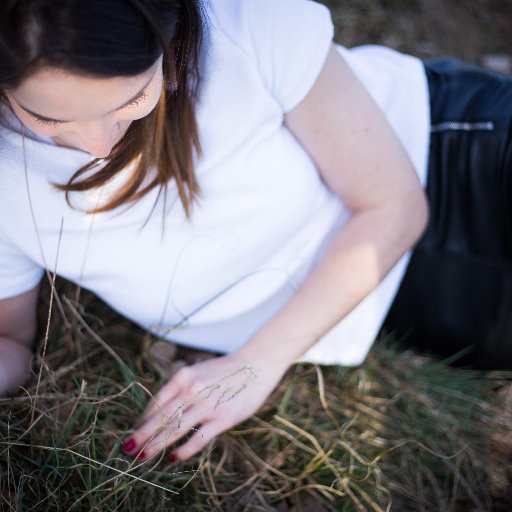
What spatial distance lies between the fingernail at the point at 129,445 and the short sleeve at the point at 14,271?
14.7 inches

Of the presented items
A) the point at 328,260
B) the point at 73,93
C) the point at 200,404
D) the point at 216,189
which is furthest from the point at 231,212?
the point at 73,93

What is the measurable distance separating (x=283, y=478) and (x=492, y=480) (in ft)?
1.93

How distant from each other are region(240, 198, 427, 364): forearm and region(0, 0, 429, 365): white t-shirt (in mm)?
86

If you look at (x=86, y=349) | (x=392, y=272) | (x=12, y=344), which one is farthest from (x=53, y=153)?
(x=392, y=272)

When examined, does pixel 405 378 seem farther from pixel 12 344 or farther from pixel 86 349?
pixel 12 344

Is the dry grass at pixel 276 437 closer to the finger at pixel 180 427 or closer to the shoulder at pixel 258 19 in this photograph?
the finger at pixel 180 427

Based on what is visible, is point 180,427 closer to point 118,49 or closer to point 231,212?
point 231,212

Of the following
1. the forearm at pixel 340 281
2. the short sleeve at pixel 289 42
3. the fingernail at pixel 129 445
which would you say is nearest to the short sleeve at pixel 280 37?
the short sleeve at pixel 289 42

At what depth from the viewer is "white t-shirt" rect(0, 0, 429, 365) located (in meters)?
1.13

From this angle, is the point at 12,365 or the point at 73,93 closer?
the point at 73,93

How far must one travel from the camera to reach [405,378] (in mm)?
1801

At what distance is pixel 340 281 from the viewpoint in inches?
55.1

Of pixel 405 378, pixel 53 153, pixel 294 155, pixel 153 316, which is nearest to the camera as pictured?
pixel 53 153

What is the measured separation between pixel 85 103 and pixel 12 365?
2.41ft
